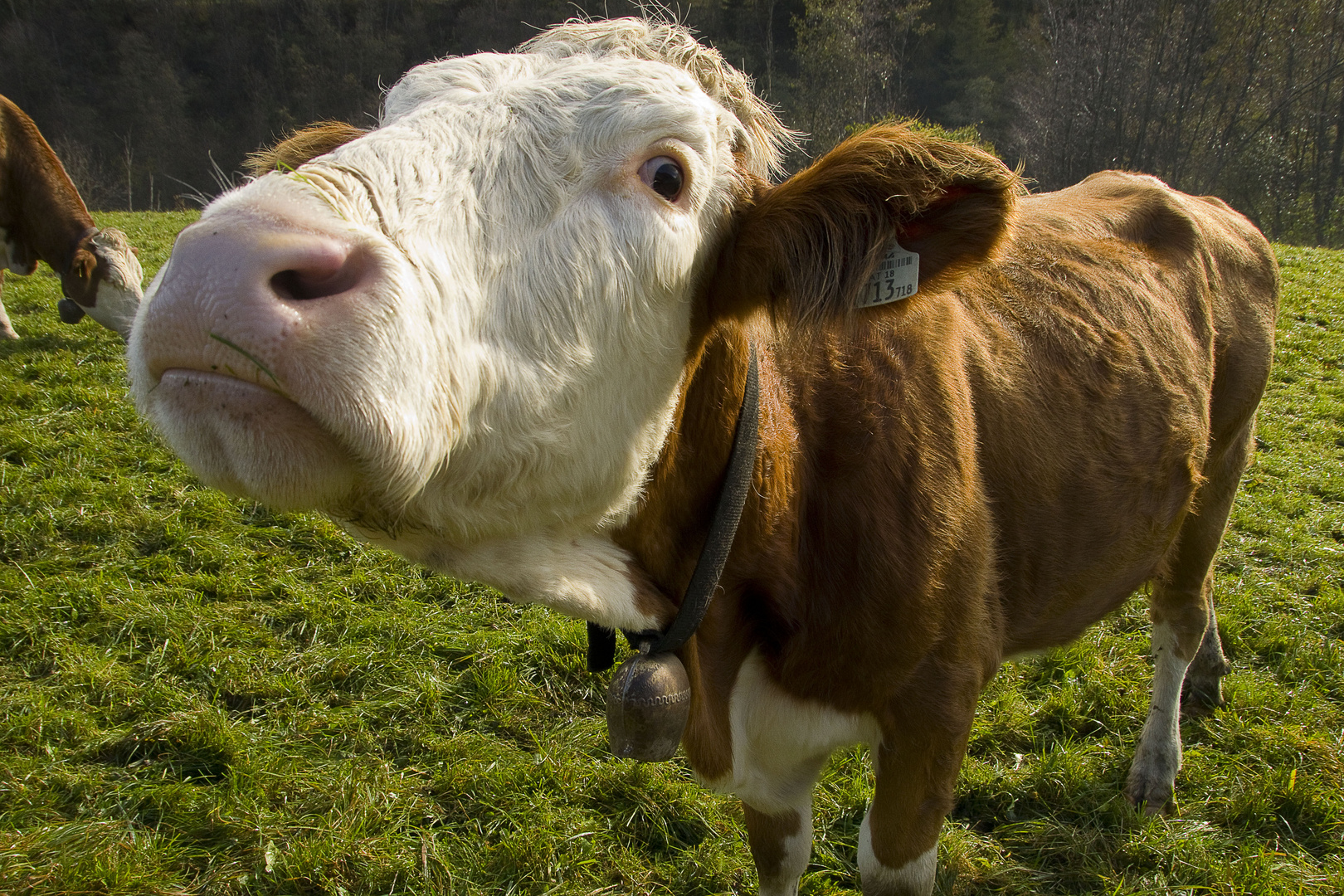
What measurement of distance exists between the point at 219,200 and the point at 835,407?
58.2 inches

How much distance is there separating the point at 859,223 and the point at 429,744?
2.70 m

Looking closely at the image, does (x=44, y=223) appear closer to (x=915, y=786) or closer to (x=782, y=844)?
(x=782, y=844)

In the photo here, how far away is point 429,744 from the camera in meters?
3.32

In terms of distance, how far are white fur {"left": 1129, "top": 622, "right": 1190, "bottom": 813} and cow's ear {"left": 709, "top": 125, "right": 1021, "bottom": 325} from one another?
2.58 m

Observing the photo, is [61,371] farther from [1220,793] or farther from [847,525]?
[1220,793]

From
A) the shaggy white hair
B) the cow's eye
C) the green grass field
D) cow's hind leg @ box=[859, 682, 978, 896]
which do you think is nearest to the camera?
the cow's eye

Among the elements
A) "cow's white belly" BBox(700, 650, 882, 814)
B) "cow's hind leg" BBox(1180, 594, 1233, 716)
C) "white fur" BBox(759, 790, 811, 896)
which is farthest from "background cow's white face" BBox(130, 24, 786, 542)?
"cow's hind leg" BBox(1180, 594, 1233, 716)

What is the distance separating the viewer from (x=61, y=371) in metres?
6.55

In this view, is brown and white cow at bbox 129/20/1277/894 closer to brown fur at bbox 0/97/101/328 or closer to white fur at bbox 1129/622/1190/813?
white fur at bbox 1129/622/1190/813

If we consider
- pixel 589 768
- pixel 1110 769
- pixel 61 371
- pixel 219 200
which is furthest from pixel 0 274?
pixel 1110 769

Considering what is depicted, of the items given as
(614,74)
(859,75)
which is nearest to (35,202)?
(614,74)

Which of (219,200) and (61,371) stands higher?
(219,200)

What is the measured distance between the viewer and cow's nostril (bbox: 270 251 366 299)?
1.14 meters

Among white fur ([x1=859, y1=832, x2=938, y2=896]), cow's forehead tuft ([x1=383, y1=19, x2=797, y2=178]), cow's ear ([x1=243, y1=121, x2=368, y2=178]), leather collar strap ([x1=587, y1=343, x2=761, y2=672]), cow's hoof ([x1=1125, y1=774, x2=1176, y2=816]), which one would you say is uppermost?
cow's forehead tuft ([x1=383, y1=19, x2=797, y2=178])
